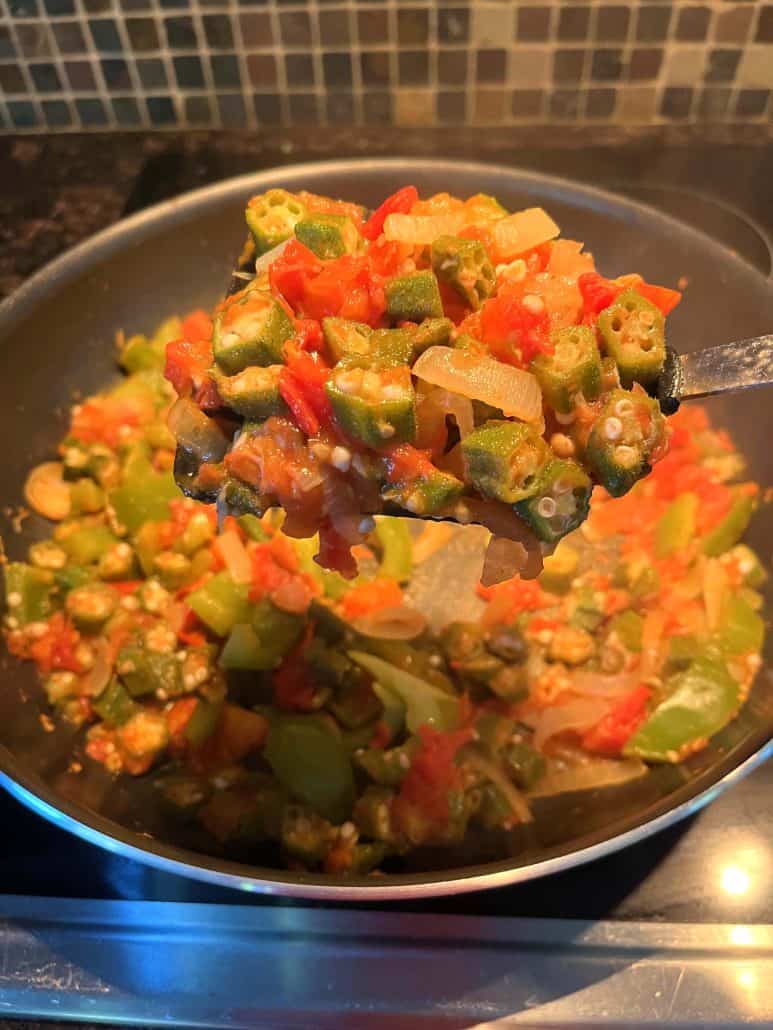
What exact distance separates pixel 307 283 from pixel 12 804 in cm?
114

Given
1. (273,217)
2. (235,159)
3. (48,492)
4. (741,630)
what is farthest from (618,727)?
(235,159)

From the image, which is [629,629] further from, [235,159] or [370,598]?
[235,159]

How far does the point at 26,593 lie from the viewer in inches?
78.9

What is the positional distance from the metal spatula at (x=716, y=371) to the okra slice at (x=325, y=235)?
0.60 m

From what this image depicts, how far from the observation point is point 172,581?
213 cm

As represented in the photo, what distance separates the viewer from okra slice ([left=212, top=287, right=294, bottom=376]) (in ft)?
4.81

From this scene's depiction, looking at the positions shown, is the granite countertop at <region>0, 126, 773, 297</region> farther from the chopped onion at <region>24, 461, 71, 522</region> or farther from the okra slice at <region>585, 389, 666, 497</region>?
the okra slice at <region>585, 389, 666, 497</region>

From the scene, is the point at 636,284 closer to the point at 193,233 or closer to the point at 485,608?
the point at 485,608

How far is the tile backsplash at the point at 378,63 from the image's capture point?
2.60 m

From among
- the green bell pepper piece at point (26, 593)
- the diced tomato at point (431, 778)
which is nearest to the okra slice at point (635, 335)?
the diced tomato at point (431, 778)

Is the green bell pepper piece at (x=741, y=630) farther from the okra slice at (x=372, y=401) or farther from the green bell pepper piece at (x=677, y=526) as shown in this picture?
the okra slice at (x=372, y=401)

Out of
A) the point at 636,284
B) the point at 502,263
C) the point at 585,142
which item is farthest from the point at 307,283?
the point at 585,142

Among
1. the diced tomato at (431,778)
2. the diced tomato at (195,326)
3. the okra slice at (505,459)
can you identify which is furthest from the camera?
the diced tomato at (195,326)

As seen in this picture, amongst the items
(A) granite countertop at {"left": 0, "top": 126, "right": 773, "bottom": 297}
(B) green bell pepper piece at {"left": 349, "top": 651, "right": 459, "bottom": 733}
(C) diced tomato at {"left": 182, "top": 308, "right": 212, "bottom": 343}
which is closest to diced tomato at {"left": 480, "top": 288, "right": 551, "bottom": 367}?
(B) green bell pepper piece at {"left": 349, "top": 651, "right": 459, "bottom": 733}
